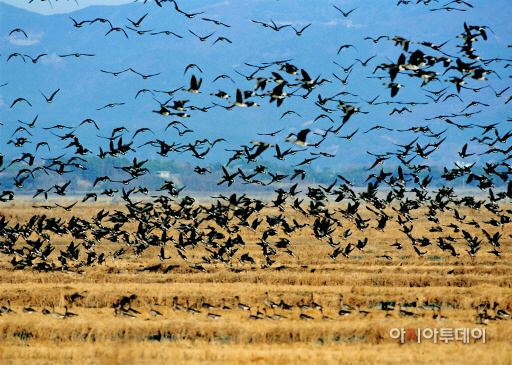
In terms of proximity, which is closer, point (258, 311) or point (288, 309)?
point (258, 311)

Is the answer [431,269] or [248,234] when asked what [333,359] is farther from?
[248,234]

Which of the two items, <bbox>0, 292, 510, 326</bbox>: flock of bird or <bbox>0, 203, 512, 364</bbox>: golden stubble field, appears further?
<bbox>0, 292, 510, 326</bbox>: flock of bird

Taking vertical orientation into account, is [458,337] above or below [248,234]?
below

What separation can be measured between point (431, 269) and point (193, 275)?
43.3 ft

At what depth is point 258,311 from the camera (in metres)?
23.7

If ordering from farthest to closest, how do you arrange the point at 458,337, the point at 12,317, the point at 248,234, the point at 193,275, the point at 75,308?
the point at 248,234 < the point at 193,275 < the point at 75,308 < the point at 12,317 < the point at 458,337

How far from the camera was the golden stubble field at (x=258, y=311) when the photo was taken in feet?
61.2

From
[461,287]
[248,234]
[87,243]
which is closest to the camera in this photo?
[461,287]

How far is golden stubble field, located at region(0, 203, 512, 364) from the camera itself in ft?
61.2

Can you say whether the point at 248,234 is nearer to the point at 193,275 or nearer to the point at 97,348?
the point at 193,275

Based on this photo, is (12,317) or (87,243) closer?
(12,317)

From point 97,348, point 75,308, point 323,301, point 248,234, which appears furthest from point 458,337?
point 248,234

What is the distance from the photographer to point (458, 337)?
67.4 feet

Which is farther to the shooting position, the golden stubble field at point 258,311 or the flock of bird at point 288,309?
the flock of bird at point 288,309
